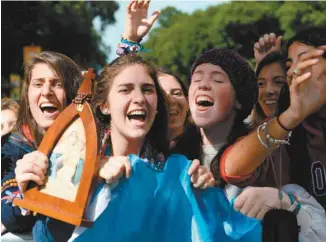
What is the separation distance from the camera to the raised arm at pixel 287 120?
1.30m

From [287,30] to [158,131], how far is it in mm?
9738

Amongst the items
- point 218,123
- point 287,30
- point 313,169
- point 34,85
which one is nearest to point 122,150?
point 218,123

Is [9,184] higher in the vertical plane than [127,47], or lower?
lower

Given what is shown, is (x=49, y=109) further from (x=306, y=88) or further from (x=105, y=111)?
(x=306, y=88)

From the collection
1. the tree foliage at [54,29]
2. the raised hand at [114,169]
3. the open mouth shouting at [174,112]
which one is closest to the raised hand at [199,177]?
the raised hand at [114,169]

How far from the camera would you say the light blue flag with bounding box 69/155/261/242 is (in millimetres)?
1363

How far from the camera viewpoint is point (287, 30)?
10.9m

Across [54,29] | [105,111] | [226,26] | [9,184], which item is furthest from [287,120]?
[226,26]

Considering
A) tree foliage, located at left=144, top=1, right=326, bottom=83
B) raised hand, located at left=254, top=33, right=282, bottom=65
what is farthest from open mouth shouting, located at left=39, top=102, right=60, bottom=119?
tree foliage, located at left=144, top=1, right=326, bottom=83

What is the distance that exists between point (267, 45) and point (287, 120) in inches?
21.7

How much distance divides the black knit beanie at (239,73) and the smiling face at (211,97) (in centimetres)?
1

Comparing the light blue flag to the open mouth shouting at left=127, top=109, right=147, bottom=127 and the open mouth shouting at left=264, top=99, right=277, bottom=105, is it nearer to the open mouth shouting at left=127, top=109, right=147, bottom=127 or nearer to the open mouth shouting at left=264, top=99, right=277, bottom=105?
the open mouth shouting at left=127, top=109, right=147, bottom=127

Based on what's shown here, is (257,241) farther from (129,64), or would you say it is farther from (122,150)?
(129,64)

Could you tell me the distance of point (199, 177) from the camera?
4.43 feet
